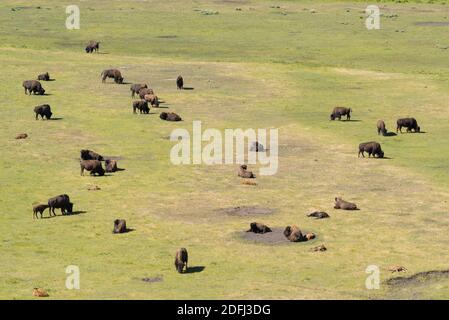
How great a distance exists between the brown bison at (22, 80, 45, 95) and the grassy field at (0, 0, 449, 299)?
0.70 metres

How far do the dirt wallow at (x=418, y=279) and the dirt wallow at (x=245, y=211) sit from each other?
31.9 ft

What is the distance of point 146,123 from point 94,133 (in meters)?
3.68

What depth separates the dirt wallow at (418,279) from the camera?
34.7 metres

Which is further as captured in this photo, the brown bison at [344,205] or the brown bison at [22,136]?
the brown bison at [22,136]

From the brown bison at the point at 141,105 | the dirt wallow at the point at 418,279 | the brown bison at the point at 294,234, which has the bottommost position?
the dirt wallow at the point at 418,279

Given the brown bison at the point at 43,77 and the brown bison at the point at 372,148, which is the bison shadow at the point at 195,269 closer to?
the brown bison at the point at 372,148

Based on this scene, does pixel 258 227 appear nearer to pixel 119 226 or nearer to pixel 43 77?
pixel 119 226

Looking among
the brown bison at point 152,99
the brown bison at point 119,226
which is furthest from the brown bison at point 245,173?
the brown bison at point 152,99

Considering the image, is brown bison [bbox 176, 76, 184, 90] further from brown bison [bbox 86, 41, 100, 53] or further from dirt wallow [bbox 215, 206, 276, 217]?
dirt wallow [bbox 215, 206, 276, 217]

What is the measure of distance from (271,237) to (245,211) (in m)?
4.14

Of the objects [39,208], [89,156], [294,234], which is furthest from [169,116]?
[294,234]

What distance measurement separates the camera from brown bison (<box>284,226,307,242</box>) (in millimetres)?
39719

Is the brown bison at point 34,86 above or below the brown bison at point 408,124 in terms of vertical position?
above

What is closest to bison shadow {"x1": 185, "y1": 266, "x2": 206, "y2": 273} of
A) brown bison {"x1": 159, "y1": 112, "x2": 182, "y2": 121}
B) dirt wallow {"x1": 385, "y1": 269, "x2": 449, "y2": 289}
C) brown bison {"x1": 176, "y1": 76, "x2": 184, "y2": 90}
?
dirt wallow {"x1": 385, "y1": 269, "x2": 449, "y2": 289}
